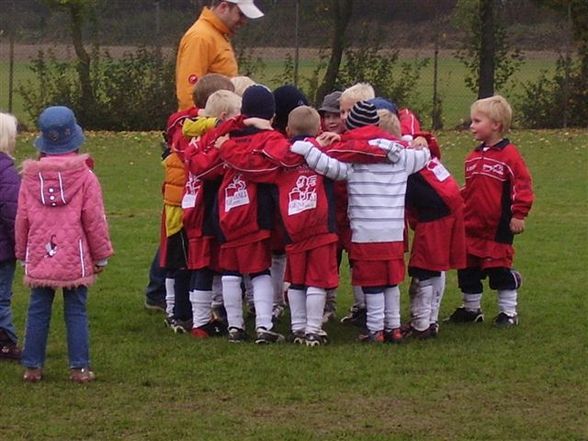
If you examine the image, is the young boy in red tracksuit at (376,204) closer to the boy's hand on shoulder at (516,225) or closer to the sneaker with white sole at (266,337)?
the sneaker with white sole at (266,337)

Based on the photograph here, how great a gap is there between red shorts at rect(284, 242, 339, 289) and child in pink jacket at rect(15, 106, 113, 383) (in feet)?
4.32

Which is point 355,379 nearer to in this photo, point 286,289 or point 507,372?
point 507,372

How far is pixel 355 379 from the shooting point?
7090 mm

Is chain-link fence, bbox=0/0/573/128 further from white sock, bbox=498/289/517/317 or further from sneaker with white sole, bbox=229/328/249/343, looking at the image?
sneaker with white sole, bbox=229/328/249/343

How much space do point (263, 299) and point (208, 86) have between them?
143 cm

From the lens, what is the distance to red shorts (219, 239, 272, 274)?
7875 mm

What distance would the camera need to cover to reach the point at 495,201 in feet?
27.6

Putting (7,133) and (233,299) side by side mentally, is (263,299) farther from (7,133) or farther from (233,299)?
(7,133)

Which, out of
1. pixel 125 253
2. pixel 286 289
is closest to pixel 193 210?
pixel 286 289

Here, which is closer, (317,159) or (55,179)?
(55,179)

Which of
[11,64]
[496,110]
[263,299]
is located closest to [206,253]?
[263,299]

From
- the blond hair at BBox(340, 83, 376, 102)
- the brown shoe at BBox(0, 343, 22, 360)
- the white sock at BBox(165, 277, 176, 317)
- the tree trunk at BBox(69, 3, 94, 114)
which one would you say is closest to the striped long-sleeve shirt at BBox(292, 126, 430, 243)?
the blond hair at BBox(340, 83, 376, 102)

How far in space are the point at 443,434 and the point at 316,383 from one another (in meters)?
1.08

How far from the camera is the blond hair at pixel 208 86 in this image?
8320 mm
